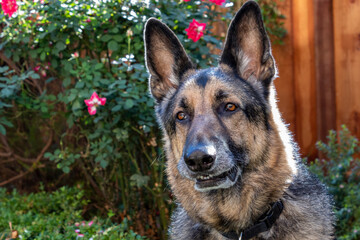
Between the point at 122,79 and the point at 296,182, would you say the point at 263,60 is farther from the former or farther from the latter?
the point at 122,79

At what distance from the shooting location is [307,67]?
547 centimetres

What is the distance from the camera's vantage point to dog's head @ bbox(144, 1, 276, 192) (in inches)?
112

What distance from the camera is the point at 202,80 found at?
3160mm

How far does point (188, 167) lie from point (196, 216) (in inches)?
16.9

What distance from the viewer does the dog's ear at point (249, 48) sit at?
303cm

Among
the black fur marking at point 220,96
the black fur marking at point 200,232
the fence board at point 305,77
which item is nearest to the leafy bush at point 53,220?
the black fur marking at point 200,232


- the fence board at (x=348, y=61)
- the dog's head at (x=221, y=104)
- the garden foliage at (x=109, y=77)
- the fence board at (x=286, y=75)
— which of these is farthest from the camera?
the fence board at (x=286, y=75)

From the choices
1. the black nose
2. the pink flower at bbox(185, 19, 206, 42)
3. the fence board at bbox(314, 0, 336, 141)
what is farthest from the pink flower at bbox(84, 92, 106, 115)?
the fence board at bbox(314, 0, 336, 141)

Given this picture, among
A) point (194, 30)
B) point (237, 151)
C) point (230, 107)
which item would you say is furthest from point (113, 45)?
point (237, 151)

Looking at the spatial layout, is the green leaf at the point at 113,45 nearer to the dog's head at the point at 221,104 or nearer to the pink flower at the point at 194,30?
the pink flower at the point at 194,30

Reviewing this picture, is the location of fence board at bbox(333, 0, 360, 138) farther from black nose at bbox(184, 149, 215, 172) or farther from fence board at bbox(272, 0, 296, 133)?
black nose at bbox(184, 149, 215, 172)

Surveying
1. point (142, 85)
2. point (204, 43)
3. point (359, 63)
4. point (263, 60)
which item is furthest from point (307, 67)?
point (263, 60)

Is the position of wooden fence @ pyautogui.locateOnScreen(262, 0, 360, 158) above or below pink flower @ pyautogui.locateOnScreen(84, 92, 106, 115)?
below

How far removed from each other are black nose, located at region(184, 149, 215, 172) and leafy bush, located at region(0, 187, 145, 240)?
1.20 m
